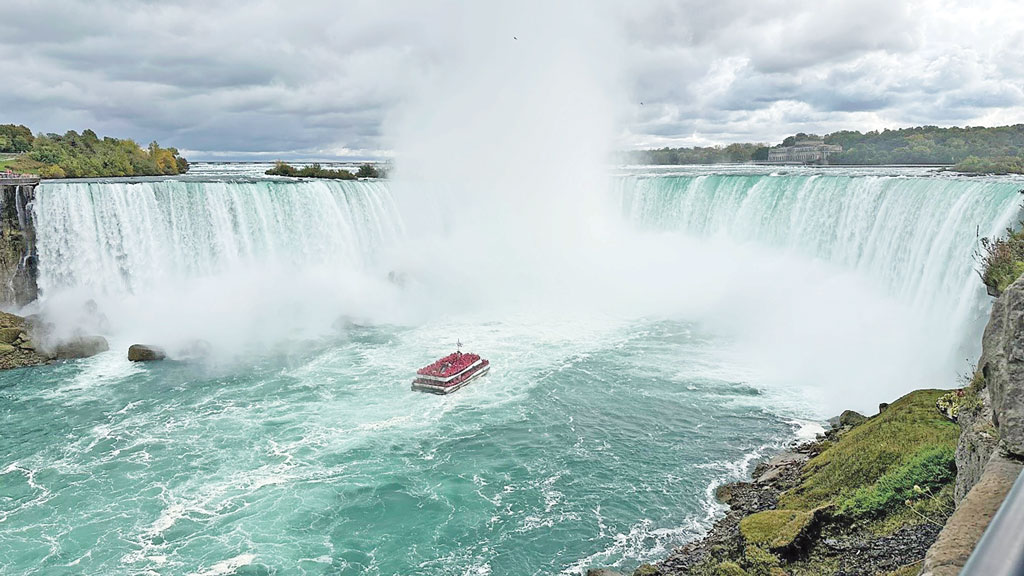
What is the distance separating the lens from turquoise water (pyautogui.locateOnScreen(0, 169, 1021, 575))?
12.8 metres

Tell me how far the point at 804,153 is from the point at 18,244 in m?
72.2

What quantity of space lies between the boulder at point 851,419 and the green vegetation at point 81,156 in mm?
45614

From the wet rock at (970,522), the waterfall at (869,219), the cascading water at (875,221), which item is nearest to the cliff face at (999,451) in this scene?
the wet rock at (970,522)

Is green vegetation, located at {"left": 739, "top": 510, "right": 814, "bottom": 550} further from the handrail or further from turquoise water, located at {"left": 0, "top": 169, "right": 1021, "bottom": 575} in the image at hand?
the handrail

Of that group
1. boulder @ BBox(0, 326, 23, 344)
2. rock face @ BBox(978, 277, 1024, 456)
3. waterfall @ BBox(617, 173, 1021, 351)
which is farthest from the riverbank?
boulder @ BBox(0, 326, 23, 344)

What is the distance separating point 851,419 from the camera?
15703mm

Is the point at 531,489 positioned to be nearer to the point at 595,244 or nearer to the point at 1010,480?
the point at 1010,480

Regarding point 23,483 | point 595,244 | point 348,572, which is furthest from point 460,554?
point 595,244

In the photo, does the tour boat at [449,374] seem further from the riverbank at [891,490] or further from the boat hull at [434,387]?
the riverbank at [891,490]

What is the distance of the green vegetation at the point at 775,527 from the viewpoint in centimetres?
1000

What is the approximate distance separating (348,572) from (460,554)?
2.01 meters

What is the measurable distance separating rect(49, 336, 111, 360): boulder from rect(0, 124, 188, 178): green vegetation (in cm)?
2173

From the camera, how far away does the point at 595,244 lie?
40438 mm

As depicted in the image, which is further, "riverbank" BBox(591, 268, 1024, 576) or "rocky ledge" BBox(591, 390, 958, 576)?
"rocky ledge" BBox(591, 390, 958, 576)
